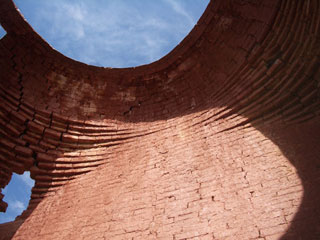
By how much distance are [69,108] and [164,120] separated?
2026mm

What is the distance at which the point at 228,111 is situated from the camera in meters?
5.15

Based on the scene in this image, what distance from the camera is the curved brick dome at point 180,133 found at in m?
3.71

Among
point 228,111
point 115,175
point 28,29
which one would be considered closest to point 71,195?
point 115,175

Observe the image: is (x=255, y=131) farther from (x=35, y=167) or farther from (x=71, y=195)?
(x=35, y=167)

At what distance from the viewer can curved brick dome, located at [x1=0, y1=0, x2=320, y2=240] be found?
12.2 feet

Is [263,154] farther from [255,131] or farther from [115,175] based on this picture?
[115,175]

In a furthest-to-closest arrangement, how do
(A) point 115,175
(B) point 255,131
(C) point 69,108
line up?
1. (C) point 69,108
2. (A) point 115,175
3. (B) point 255,131

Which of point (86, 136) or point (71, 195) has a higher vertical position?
point (86, 136)

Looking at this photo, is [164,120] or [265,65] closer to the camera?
[265,65]

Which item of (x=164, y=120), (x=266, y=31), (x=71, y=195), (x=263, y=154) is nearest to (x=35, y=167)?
(x=71, y=195)

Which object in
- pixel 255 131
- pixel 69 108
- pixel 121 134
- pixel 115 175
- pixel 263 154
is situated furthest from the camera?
pixel 69 108

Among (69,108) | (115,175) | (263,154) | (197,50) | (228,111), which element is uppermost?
(197,50)

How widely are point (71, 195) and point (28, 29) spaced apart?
11.8 ft

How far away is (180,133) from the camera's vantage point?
5375mm
